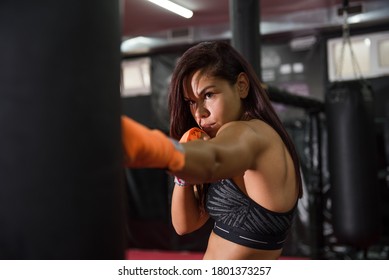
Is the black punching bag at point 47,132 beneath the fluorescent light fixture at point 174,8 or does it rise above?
beneath

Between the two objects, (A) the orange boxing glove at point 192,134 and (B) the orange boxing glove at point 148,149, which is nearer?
(B) the orange boxing glove at point 148,149

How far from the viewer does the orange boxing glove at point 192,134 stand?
3.85 ft

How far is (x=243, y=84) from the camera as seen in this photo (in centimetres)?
118

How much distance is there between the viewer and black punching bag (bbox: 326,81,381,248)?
304cm

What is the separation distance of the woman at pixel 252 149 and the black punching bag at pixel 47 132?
0.47 m

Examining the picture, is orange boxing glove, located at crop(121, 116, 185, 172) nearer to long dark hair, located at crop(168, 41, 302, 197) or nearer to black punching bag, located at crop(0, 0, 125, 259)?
black punching bag, located at crop(0, 0, 125, 259)

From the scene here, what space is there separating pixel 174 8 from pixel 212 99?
10.5 feet

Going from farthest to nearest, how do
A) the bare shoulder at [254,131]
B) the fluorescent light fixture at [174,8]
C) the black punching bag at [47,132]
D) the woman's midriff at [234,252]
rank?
the fluorescent light fixture at [174,8]
the woman's midriff at [234,252]
the bare shoulder at [254,131]
the black punching bag at [47,132]

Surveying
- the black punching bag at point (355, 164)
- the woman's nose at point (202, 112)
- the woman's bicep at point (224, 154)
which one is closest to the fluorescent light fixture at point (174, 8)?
the black punching bag at point (355, 164)

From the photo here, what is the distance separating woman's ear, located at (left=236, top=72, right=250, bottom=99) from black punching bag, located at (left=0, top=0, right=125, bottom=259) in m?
0.62

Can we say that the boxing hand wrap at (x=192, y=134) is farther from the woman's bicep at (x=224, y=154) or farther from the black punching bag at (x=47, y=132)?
the black punching bag at (x=47, y=132)
